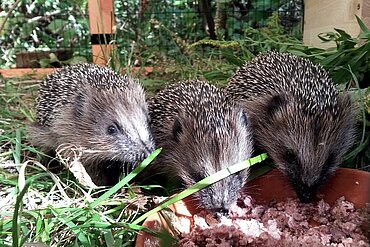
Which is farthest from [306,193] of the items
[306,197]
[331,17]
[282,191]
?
[331,17]

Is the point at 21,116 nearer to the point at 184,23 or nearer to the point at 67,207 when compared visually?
the point at 67,207

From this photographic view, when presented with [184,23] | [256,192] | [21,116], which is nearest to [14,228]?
[256,192]

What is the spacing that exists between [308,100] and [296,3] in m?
3.80

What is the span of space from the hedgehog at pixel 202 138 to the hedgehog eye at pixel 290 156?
166mm

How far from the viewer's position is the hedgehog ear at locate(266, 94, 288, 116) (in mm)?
2470

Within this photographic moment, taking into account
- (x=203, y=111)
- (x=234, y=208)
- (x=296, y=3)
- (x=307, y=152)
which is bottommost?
(x=234, y=208)

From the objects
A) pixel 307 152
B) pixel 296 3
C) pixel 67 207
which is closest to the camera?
pixel 67 207

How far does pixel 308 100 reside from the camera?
94.7 inches

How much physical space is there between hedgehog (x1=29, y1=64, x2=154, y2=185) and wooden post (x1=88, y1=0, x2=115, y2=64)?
119cm

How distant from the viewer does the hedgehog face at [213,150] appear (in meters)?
2.12

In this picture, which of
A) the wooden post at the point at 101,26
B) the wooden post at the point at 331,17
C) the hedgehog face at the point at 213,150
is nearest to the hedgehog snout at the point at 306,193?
the hedgehog face at the point at 213,150

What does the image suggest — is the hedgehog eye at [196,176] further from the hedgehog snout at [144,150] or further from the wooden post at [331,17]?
the wooden post at [331,17]

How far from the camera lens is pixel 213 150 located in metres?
2.19

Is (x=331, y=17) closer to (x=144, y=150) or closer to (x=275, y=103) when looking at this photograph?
(x=275, y=103)
